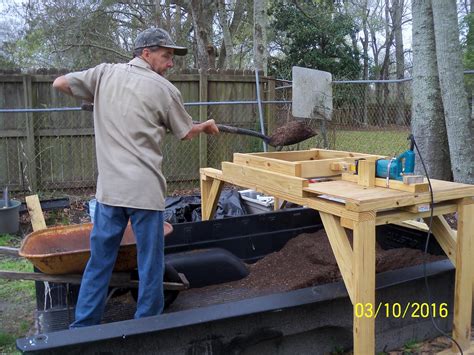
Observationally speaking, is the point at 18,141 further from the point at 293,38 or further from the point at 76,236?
the point at 293,38

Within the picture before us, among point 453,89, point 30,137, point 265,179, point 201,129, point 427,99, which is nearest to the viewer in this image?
point 201,129

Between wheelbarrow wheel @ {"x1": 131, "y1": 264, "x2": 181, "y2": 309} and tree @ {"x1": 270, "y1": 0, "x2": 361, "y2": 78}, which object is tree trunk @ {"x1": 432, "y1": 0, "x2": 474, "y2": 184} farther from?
tree @ {"x1": 270, "y1": 0, "x2": 361, "y2": 78}

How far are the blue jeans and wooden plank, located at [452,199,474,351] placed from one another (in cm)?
175

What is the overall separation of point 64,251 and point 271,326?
60.7 inches

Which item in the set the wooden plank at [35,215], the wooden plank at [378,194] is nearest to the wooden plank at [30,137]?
the wooden plank at [35,215]

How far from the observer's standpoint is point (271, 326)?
2.61m

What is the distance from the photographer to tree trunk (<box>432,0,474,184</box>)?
4828 millimetres

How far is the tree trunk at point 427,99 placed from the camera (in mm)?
5242

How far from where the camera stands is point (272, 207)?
5.41 metres

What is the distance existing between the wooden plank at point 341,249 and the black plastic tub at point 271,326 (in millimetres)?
202

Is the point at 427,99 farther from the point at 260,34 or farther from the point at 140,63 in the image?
the point at 260,34

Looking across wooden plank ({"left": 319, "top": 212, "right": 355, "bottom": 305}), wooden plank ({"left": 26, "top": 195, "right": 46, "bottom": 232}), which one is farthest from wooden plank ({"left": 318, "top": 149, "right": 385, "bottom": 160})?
wooden plank ({"left": 26, "top": 195, "right": 46, "bottom": 232})

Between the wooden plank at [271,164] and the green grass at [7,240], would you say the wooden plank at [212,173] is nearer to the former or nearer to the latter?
the wooden plank at [271,164]

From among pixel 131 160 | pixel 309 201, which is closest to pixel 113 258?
pixel 131 160
